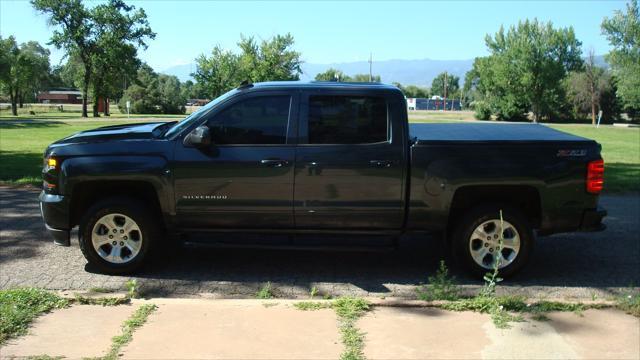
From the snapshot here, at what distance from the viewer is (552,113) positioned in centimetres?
6494

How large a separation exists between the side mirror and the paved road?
1.33 metres

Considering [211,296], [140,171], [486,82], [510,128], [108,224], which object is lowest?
[211,296]

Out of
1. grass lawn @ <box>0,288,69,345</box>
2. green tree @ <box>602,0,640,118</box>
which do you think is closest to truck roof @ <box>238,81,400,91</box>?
grass lawn @ <box>0,288,69,345</box>

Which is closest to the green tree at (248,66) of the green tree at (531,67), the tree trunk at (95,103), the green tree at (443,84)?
the tree trunk at (95,103)

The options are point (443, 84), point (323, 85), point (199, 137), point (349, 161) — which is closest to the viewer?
point (199, 137)

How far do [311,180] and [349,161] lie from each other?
0.41 meters

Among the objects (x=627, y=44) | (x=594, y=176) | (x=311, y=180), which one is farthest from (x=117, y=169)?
(x=627, y=44)

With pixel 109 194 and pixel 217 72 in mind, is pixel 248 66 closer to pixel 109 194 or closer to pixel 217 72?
pixel 217 72

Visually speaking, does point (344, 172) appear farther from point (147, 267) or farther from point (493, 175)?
point (147, 267)

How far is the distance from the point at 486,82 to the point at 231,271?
66.5m

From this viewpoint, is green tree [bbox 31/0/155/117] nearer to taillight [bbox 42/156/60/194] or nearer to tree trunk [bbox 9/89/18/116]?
tree trunk [bbox 9/89/18/116]

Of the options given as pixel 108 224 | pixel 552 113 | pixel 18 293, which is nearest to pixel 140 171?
pixel 108 224

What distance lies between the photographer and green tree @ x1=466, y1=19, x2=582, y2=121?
61.2 meters

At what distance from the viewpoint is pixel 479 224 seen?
5.59 m
